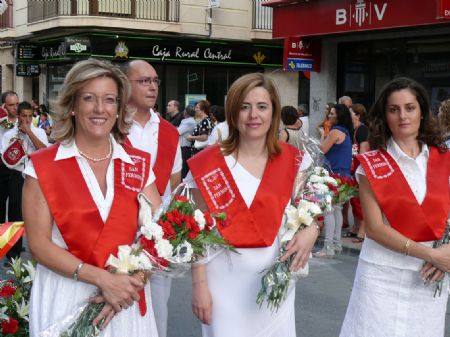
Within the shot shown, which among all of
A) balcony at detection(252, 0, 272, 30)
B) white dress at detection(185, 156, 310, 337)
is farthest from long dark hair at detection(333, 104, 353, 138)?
balcony at detection(252, 0, 272, 30)

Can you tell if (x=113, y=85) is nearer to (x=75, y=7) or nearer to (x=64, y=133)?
(x=64, y=133)

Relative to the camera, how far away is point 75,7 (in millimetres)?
22859

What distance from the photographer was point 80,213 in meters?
2.91

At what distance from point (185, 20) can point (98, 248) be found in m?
22.4

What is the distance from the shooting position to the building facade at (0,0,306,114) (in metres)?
23.1

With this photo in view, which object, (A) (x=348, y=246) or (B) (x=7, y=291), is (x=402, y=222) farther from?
(A) (x=348, y=246)

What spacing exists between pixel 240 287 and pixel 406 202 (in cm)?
95

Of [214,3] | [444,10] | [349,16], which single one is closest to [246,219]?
[444,10]

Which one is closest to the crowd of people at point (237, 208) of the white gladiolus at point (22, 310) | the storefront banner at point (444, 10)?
the white gladiolus at point (22, 310)

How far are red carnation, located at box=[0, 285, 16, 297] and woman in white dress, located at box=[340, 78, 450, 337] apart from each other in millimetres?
2068

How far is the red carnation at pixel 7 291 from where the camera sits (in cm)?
439

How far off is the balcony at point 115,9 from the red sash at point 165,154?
19059 mm

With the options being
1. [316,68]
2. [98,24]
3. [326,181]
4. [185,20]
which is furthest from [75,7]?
[326,181]

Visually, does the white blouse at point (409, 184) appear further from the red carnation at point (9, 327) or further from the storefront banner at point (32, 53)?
the storefront banner at point (32, 53)
